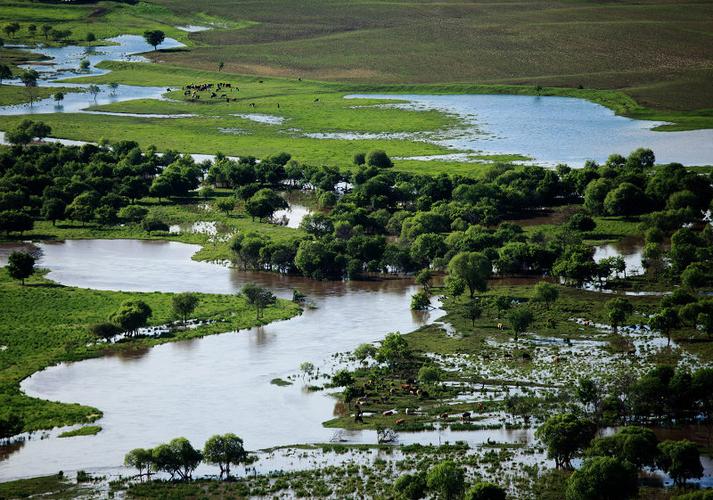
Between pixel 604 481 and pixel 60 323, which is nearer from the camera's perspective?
pixel 604 481

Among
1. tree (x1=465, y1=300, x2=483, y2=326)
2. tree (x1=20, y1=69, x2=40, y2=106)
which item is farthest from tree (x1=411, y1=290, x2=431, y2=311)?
tree (x1=20, y1=69, x2=40, y2=106)

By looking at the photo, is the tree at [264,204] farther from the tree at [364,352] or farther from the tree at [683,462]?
the tree at [683,462]

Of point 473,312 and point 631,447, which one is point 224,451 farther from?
point 473,312

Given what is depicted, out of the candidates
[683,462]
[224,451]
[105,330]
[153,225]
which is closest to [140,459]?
[224,451]

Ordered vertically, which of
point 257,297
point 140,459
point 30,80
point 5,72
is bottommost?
point 140,459

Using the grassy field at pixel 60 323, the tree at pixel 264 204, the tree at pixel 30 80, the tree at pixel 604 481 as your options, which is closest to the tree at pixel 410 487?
the tree at pixel 604 481
